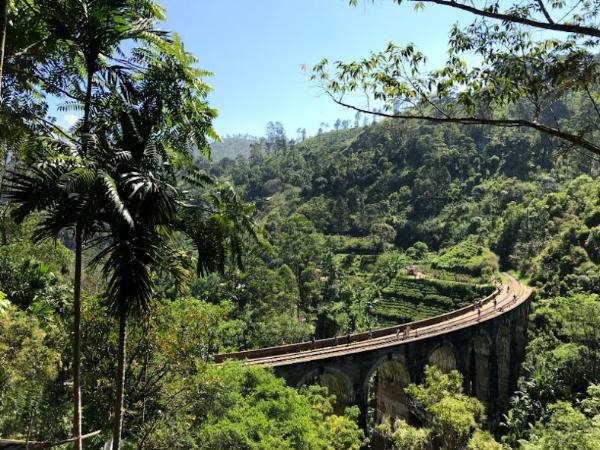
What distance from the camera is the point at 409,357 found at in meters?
24.6

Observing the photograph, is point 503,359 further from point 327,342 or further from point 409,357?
point 327,342

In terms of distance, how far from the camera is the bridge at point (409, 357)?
801 inches

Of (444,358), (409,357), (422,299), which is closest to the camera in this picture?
(409,357)

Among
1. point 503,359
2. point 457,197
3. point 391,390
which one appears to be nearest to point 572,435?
point 391,390

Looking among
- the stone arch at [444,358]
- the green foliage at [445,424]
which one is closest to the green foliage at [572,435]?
the green foliage at [445,424]

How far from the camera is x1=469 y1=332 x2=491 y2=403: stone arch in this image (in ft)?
97.9

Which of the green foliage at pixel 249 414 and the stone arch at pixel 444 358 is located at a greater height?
the green foliage at pixel 249 414

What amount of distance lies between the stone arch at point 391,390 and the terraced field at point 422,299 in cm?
1639

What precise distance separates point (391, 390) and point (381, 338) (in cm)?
318

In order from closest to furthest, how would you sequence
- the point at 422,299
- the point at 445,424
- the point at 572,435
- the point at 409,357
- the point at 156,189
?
the point at 156,189 < the point at 572,435 < the point at 445,424 < the point at 409,357 < the point at 422,299

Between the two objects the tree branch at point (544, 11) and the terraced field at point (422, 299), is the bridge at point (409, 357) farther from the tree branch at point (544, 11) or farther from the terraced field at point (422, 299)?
the tree branch at point (544, 11)

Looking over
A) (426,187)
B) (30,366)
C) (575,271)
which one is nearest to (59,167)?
(30,366)

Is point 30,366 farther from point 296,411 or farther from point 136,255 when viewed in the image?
point 136,255

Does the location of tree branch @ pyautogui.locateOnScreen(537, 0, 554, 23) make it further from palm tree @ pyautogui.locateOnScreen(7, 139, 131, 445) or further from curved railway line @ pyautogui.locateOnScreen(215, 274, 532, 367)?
curved railway line @ pyautogui.locateOnScreen(215, 274, 532, 367)
